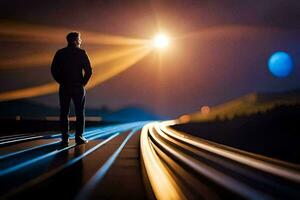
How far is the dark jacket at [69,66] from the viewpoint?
11.4m

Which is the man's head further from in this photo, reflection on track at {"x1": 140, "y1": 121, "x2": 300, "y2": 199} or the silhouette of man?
reflection on track at {"x1": 140, "y1": 121, "x2": 300, "y2": 199}

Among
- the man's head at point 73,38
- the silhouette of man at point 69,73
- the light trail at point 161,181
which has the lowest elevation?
the light trail at point 161,181

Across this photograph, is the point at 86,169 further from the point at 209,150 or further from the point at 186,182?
the point at 209,150

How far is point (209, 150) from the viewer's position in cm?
973

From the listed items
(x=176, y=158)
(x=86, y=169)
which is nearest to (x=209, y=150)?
(x=176, y=158)

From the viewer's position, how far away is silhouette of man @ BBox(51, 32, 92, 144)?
11406 mm

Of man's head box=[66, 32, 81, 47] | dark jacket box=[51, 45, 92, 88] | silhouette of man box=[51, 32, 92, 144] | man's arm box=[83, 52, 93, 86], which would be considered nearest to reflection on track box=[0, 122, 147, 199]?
silhouette of man box=[51, 32, 92, 144]

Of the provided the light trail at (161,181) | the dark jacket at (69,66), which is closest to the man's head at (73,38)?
the dark jacket at (69,66)

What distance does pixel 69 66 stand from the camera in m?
11.4

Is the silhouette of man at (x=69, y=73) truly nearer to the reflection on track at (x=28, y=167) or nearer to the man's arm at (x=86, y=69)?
the man's arm at (x=86, y=69)

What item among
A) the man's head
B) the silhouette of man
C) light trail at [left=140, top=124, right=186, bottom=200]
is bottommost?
light trail at [left=140, top=124, right=186, bottom=200]

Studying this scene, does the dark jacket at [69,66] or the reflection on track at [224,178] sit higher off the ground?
the dark jacket at [69,66]

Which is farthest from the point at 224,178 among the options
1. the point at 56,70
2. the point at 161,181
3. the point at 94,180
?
the point at 56,70

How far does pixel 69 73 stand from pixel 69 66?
0.54 feet
